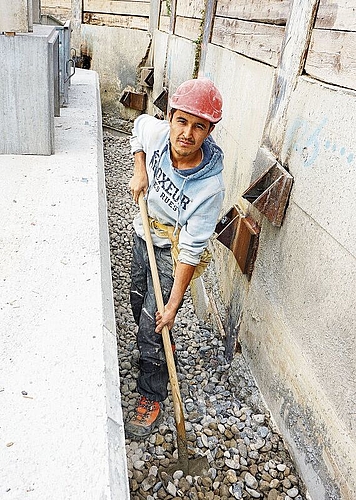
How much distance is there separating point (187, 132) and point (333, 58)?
2.45 ft

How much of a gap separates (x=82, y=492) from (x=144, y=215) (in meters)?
1.55

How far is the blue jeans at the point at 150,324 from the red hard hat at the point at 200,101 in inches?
33.0

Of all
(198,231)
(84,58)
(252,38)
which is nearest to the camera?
(198,231)

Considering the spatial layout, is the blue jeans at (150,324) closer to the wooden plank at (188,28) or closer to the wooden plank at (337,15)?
the wooden plank at (337,15)

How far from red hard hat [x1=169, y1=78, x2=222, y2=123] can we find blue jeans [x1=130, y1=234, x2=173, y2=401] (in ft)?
2.75

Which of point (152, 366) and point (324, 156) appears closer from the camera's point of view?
point (324, 156)

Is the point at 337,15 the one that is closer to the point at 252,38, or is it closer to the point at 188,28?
the point at 252,38

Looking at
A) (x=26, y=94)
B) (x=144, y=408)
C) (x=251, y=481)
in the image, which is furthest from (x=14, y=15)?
(x=251, y=481)

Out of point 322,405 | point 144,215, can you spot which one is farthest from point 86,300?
point 322,405

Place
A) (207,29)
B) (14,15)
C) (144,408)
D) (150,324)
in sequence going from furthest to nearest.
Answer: (207,29)
(14,15)
(144,408)
(150,324)

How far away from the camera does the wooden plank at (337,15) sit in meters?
2.01

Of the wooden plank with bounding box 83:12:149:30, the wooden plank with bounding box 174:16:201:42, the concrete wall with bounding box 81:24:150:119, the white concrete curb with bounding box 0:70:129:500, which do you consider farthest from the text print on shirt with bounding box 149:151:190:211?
the wooden plank with bounding box 83:12:149:30

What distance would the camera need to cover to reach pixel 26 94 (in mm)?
3961

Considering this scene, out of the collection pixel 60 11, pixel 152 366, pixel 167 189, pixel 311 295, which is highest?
pixel 60 11
